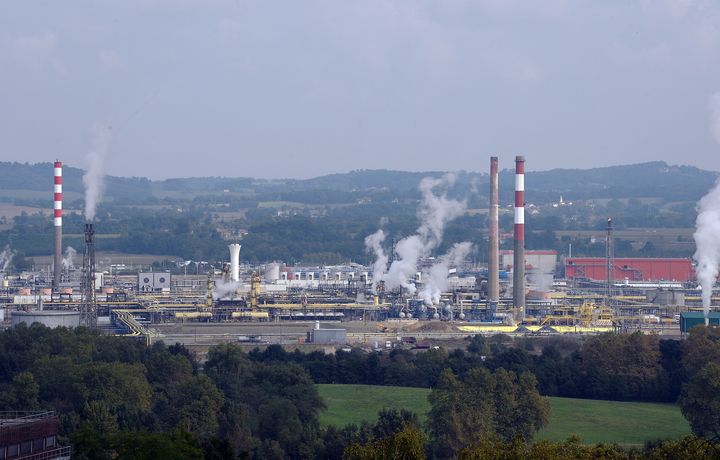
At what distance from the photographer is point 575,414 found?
30.7 metres

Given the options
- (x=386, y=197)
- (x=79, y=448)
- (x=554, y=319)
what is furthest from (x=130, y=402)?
(x=386, y=197)

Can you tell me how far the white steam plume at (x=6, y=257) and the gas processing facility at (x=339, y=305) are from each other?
700 centimetres

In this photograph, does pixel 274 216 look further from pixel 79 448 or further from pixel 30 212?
pixel 79 448

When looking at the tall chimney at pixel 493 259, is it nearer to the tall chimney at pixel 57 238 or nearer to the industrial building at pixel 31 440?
the tall chimney at pixel 57 238

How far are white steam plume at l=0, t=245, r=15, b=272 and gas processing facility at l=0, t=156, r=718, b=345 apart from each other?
276 inches

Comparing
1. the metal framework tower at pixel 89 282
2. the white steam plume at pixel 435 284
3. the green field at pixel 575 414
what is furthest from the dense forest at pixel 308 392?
the white steam plume at pixel 435 284

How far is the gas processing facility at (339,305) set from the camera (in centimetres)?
4481

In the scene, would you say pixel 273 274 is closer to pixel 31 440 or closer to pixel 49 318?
pixel 49 318

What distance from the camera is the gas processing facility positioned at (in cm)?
4481

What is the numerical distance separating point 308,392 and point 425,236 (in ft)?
169

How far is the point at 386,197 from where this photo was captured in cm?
12812

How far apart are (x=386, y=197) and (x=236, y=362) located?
9555cm

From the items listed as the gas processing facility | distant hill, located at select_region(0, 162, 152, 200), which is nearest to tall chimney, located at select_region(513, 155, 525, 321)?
the gas processing facility

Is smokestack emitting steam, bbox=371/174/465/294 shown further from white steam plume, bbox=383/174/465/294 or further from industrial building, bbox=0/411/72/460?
industrial building, bbox=0/411/72/460
